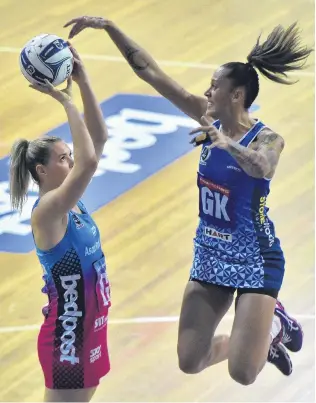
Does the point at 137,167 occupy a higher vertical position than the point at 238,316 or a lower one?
lower

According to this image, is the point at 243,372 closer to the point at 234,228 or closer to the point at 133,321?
the point at 234,228

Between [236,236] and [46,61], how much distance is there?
65.9 inches

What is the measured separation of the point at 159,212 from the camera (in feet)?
30.9

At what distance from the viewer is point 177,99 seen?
706 cm

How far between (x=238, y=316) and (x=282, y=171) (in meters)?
3.60

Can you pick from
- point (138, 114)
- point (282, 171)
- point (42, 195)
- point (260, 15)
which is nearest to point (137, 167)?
point (138, 114)

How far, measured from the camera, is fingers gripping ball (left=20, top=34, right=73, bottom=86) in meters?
6.10

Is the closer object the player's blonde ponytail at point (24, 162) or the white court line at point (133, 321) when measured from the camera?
the player's blonde ponytail at point (24, 162)

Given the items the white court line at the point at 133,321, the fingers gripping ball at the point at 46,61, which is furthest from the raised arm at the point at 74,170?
the white court line at the point at 133,321

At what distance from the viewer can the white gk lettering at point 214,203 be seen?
21.4ft

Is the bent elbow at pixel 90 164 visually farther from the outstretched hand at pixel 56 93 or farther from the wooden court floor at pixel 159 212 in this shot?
the wooden court floor at pixel 159 212

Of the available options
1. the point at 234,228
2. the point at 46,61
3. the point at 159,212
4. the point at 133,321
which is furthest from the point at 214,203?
the point at 159,212

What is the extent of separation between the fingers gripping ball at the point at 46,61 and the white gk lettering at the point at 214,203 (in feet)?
3.88

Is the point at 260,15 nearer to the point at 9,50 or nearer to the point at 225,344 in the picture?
the point at 9,50
